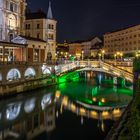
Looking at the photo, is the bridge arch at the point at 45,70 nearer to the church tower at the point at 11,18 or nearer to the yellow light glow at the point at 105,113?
the church tower at the point at 11,18

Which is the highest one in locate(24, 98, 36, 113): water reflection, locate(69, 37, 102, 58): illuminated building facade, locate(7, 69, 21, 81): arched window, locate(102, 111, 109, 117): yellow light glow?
locate(69, 37, 102, 58): illuminated building facade

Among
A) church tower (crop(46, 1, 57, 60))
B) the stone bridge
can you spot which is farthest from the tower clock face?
church tower (crop(46, 1, 57, 60))

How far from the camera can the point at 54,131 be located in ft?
86.1

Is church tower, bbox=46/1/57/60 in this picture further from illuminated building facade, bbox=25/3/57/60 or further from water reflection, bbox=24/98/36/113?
water reflection, bbox=24/98/36/113

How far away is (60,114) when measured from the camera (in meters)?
33.8

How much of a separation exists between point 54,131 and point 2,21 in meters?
36.5

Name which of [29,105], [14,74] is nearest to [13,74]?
[14,74]

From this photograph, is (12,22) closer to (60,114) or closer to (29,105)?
(29,105)

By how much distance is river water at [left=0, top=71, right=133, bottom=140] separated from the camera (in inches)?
1010

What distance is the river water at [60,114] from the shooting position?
25658 mm

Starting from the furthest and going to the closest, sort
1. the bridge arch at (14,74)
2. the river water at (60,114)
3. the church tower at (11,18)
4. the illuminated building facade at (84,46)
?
the illuminated building facade at (84,46) < the church tower at (11,18) < the bridge arch at (14,74) < the river water at (60,114)

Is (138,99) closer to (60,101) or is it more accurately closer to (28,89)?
(60,101)

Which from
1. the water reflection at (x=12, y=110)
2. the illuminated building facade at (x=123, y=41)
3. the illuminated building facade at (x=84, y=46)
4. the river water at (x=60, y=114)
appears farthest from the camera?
the illuminated building facade at (x=84, y=46)

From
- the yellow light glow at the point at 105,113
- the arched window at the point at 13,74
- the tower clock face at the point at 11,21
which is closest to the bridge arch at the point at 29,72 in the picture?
the arched window at the point at 13,74
